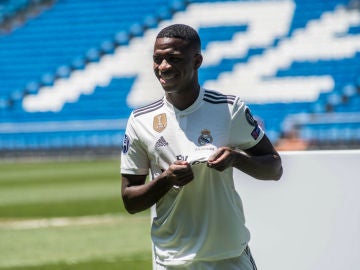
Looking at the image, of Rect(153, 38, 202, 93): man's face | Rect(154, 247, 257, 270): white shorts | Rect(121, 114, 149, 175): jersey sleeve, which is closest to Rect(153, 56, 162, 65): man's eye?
Rect(153, 38, 202, 93): man's face

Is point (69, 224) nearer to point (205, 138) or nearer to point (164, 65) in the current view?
point (205, 138)

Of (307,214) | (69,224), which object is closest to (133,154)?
(307,214)

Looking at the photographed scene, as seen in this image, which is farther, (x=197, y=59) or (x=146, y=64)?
(x=146, y=64)

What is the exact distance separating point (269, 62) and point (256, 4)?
2.23 m

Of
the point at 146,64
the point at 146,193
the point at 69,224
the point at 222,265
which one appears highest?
the point at 146,193

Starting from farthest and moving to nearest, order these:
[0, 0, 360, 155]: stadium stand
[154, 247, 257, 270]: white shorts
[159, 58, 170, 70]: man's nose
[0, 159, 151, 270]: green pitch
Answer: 1. [0, 0, 360, 155]: stadium stand
2. [0, 159, 151, 270]: green pitch
3. [154, 247, 257, 270]: white shorts
4. [159, 58, 170, 70]: man's nose

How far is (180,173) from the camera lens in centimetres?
328

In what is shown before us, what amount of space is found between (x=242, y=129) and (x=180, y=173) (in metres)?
0.42

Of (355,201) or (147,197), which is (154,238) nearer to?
(147,197)

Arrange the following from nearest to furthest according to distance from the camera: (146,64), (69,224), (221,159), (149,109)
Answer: (221,159)
(149,109)
(69,224)
(146,64)

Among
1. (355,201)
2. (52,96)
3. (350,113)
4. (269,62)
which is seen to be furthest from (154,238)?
(52,96)

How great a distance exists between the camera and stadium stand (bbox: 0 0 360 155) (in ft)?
89.5

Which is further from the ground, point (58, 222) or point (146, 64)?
point (58, 222)

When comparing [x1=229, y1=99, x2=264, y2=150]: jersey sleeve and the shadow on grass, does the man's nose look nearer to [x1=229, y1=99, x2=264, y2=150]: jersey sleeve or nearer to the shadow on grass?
[x1=229, y1=99, x2=264, y2=150]: jersey sleeve
